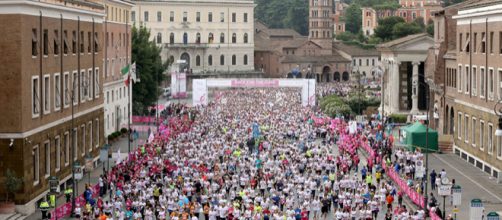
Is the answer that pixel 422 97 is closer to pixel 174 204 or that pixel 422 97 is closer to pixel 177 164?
pixel 177 164

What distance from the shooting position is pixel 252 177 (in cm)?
5122

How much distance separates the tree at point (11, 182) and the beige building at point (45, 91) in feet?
1.22

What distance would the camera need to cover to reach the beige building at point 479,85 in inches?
2167

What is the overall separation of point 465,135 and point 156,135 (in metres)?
20.8

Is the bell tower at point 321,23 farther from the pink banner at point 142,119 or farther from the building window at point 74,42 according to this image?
the building window at point 74,42

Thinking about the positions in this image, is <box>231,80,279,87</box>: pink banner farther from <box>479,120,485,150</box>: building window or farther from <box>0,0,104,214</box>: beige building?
<box>479,120,485,150</box>: building window

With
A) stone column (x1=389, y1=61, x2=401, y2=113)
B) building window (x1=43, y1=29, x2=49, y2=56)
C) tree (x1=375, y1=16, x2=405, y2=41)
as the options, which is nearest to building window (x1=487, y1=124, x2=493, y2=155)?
building window (x1=43, y1=29, x2=49, y2=56)

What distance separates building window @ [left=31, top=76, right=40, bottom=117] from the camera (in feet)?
152

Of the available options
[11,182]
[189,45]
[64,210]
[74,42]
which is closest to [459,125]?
[74,42]

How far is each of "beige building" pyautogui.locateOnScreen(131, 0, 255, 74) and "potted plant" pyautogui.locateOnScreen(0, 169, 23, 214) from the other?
383ft

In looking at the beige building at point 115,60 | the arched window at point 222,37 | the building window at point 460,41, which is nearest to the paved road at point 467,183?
the building window at point 460,41

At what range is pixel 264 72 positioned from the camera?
188m

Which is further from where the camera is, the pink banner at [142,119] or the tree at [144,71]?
the tree at [144,71]

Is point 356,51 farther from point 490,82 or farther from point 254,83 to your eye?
point 490,82
